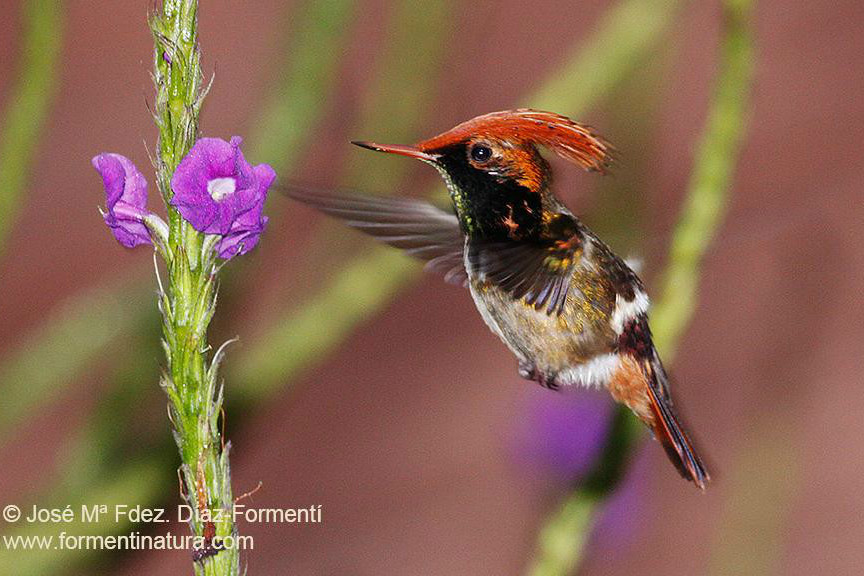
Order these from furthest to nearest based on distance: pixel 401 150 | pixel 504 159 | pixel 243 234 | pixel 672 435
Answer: pixel 672 435 < pixel 504 159 < pixel 401 150 < pixel 243 234

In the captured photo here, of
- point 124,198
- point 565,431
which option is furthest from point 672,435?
point 565,431

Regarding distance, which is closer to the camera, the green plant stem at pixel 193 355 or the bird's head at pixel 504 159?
the green plant stem at pixel 193 355

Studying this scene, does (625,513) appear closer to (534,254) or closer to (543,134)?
(534,254)

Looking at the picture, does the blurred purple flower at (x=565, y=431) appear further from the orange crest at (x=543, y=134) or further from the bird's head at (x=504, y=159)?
the orange crest at (x=543, y=134)

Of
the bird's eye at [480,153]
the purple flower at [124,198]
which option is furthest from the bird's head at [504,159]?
the purple flower at [124,198]

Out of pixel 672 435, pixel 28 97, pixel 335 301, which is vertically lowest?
pixel 672 435

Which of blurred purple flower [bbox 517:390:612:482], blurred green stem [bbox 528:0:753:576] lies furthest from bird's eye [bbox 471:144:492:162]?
blurred purple flower [bbox 517:390:612:482]

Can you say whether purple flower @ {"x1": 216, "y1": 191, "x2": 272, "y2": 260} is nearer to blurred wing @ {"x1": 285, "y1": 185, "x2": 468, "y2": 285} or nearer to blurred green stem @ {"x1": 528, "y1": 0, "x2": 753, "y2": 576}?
blurred wing @ {"x1": 285, "y1": 185, "x2": 468, "y2": 285}
